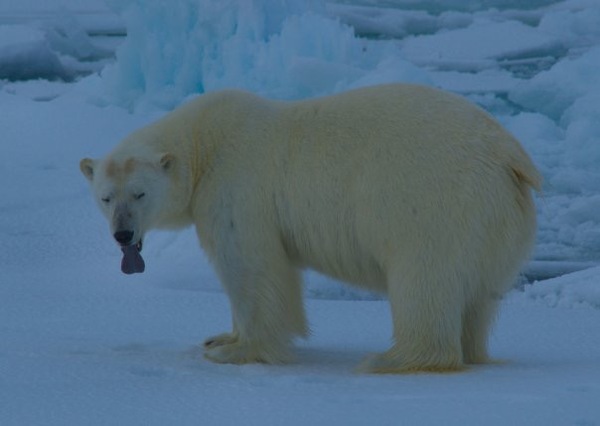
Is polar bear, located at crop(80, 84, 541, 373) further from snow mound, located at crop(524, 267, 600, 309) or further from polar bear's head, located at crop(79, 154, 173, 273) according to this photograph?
snow mound, located at crop(524, 267, 600, 309)

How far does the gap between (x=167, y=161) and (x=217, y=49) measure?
6.73 metres

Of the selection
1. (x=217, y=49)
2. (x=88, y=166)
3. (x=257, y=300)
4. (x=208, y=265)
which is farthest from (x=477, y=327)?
(x=217, y=49)

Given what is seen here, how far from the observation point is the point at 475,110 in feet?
11.7

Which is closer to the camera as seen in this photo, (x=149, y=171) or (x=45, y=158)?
(x=149, y=171)

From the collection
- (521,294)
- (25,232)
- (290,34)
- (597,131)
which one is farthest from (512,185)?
(290,34)

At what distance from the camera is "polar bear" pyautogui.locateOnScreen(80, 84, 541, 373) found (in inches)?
135

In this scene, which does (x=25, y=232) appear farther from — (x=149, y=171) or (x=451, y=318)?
(x=451, y=318)

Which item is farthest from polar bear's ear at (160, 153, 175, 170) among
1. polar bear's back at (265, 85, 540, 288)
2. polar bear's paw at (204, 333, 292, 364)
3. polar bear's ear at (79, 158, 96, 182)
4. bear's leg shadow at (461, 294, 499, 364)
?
bear's leg shadow at (461, 294, 499, 364)

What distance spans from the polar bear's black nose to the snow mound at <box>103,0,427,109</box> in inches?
244

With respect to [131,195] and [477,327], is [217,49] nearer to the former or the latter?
[131,195]

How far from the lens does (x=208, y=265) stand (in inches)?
222

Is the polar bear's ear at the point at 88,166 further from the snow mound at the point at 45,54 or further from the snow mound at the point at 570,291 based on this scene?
the snow mound at the point at 45,54

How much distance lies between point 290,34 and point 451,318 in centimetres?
678

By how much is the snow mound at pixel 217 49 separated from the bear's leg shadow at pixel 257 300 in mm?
6089
